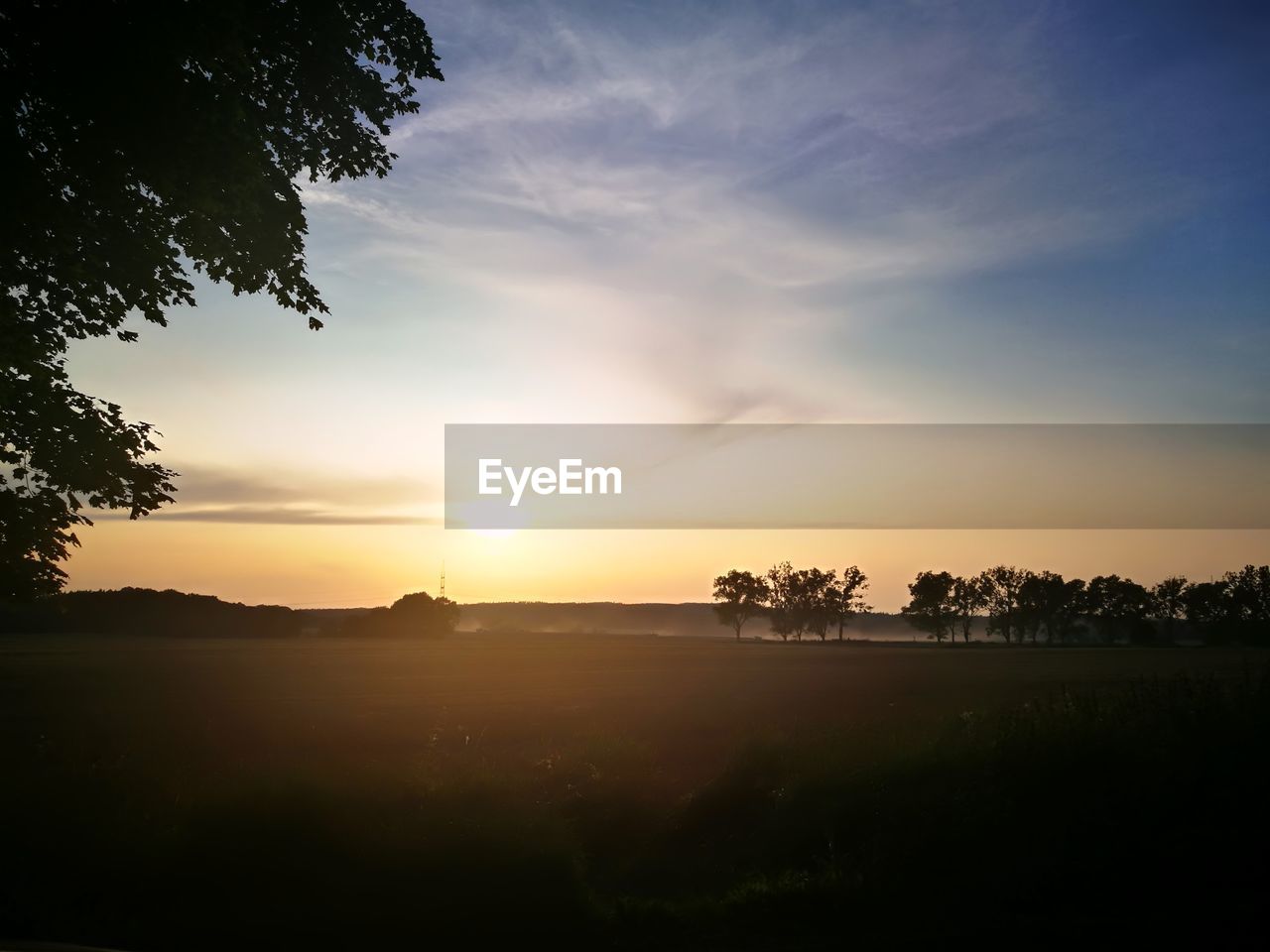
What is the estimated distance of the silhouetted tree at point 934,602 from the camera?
181 m

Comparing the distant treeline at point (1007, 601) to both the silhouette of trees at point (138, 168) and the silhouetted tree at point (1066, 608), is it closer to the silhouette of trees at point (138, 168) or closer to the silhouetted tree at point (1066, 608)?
the silhouetted tree at point (1066, 608)

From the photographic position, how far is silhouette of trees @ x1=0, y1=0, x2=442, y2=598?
863 cm

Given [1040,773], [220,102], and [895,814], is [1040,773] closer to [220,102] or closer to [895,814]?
[895,814]

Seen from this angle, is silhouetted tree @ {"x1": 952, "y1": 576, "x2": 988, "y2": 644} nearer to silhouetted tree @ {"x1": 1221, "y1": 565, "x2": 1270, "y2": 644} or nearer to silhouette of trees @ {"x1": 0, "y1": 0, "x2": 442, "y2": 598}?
silhouetted tree @ {"x1": 1221, "y1": 565, "x2": 1270, "y2": 644}

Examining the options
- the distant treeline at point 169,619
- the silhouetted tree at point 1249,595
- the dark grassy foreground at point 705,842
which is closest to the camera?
the dark grassy foreground at point 705,842

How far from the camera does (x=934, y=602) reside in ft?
595

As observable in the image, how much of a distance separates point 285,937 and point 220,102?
26.3ft

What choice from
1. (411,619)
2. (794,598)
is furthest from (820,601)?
(411,619)

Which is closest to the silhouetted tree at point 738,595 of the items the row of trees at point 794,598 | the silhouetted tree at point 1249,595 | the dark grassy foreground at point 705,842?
the row of trees at point 794,598

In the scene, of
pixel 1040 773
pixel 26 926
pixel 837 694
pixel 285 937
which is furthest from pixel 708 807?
pixel 837 694

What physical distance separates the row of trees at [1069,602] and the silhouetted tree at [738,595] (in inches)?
1214

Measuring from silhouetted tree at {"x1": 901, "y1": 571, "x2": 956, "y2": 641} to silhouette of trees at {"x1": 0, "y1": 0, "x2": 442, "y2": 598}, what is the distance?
18343cm

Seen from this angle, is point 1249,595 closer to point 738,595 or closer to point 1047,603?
point 1047,603

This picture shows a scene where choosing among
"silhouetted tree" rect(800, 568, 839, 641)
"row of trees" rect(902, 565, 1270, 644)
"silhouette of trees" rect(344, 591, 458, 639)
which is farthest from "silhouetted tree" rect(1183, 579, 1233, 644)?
"silhouette of trees" rect(344, 591, 458, 639)
